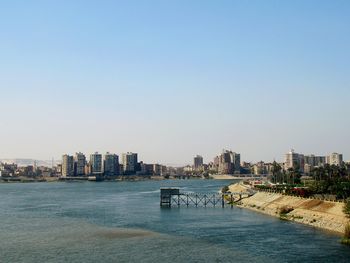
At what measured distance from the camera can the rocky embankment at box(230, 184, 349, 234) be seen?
75312 millimetres

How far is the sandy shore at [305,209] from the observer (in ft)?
246

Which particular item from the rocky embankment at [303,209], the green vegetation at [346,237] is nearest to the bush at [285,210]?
the rocky embankment at [303,209]

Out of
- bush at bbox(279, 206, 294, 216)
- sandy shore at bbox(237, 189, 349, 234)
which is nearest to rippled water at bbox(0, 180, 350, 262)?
sandy shore at bbox(237, 189, 349, 234)

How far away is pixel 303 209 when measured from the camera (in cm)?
9025

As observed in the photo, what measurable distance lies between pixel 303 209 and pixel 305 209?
0.72m

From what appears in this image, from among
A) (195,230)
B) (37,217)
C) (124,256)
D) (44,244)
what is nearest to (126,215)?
(37,217)

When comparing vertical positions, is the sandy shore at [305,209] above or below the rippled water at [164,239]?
above

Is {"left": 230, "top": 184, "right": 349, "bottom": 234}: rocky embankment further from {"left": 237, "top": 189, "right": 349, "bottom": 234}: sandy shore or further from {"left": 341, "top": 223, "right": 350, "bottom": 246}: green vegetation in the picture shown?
{"left": 341, "top": 223, "right": 350, "bottom": 246}: green vegetation

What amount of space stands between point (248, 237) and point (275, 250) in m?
10.0

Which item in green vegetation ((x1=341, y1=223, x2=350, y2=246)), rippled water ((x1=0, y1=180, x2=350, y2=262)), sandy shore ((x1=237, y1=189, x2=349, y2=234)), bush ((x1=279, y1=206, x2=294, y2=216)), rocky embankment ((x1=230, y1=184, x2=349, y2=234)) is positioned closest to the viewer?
rippled water ((x1=0, y1=180, x2=350, y2=262))

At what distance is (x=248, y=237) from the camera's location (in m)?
69.6

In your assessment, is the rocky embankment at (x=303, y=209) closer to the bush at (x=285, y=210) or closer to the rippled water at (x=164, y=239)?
the bush at (x=285, y=210)

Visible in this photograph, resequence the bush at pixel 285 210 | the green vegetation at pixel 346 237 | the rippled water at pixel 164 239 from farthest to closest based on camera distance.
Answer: the bush at pixel 285 210, the green vegetation at pixel 346 237, the rippled water at pixel 164 239

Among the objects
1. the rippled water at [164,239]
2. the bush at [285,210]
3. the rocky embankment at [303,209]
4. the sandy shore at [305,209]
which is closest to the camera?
the rippled water at [164,239]
